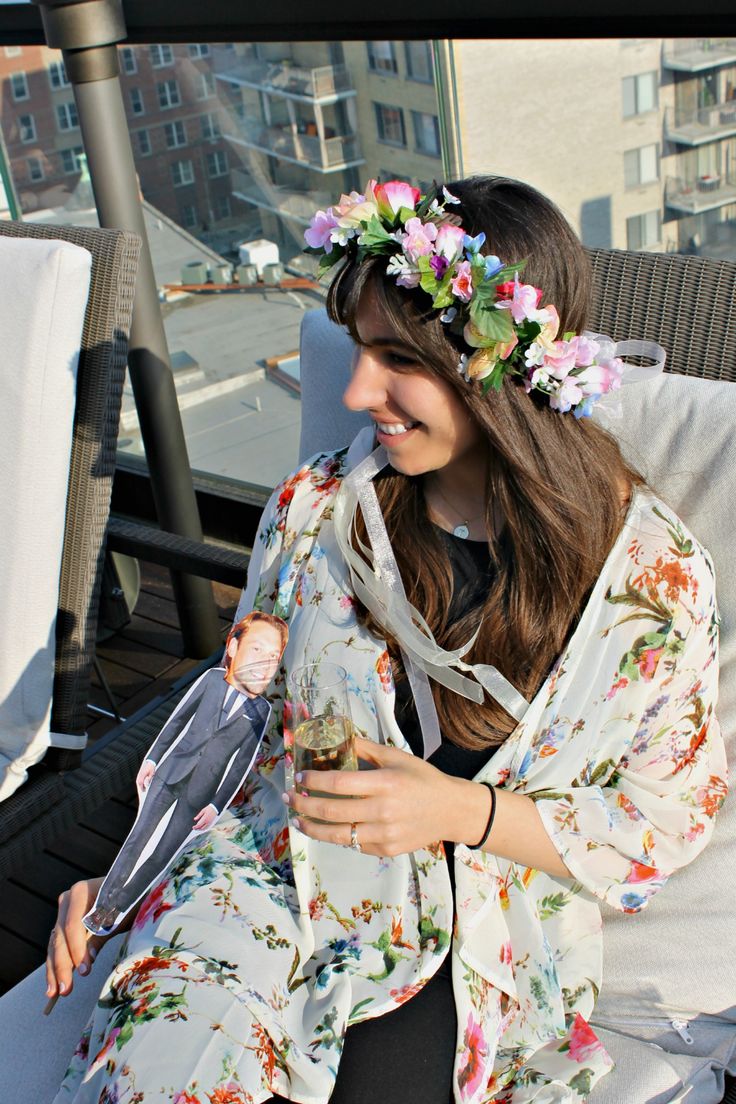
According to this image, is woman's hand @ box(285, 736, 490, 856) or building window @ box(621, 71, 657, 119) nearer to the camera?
woman's hand @ box(285, 736, 490, 856)

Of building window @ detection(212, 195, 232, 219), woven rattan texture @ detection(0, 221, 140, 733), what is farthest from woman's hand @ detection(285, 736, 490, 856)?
building window @ detection(212, 195, 232, 219)

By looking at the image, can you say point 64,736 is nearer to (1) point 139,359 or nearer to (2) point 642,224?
(1) point 139,359

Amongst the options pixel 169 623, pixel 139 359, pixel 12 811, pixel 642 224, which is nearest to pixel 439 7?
pixel 642 224

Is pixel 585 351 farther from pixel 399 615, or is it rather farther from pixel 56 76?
pixel 56 76

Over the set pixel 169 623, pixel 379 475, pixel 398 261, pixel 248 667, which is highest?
pixel 398 261

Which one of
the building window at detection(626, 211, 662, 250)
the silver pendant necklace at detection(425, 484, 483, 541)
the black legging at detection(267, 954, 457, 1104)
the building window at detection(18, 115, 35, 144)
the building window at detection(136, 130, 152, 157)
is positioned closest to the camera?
the black legging at detection(267, 954, 457, 1104)

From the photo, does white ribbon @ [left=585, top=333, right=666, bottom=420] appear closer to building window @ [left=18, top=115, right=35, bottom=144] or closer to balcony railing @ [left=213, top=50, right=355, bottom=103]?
balcony railing @ [left=213, top=50, right=355, bottom=103]

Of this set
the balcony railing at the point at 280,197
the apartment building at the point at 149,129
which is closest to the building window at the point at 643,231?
the balcony railing at the point at 280,197

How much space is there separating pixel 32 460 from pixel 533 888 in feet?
4.16

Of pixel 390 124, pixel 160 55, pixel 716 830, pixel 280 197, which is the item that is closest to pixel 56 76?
pixel 160 55

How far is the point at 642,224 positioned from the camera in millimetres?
2562

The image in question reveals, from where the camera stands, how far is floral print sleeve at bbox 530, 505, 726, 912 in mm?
1619

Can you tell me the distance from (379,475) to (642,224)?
1.04m

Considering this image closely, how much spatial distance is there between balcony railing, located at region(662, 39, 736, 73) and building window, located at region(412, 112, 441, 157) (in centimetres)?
57
